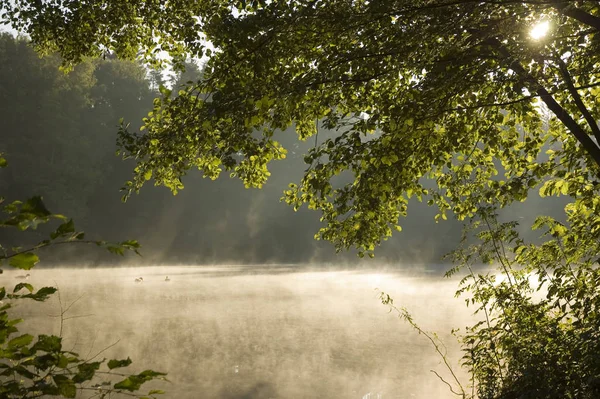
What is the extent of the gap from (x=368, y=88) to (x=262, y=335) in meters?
8.69

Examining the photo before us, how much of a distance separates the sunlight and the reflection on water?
6034mm

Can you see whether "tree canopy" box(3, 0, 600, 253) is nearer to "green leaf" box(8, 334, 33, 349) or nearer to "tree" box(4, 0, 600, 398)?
"tree" box(4, 0, 600, 398)

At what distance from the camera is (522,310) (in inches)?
245

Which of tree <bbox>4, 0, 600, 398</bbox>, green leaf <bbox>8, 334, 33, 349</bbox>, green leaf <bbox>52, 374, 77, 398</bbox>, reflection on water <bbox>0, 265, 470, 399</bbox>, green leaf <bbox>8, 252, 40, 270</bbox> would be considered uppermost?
tree <bbox>4, 0, 600, 398</bbox>

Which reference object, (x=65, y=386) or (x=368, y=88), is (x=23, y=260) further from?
(x=368, y=88)

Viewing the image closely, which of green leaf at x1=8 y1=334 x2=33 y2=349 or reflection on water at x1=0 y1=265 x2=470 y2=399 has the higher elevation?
green leaf at x1=8 y1=334 x2=33 y2=349

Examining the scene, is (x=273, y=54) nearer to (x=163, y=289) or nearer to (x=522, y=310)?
(x=522, y=310)

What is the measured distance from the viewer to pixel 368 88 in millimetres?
6645

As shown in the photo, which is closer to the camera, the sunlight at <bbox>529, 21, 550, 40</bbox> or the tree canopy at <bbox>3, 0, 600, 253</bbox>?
the sunlight at <bbox>529, 21, 550, 40</bbox>

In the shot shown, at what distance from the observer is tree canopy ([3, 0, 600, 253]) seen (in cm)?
511

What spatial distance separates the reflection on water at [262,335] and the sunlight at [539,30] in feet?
19.8

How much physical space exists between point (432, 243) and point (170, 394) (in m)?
54.2

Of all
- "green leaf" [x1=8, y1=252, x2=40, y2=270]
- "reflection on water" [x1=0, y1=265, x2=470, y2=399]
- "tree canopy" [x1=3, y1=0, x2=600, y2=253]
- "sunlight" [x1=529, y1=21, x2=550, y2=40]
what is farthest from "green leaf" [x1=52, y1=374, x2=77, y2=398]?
"reflection on water" [x1=0, y1=265, x2=470, y2=399]

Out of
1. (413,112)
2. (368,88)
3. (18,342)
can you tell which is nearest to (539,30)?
(413,112)
